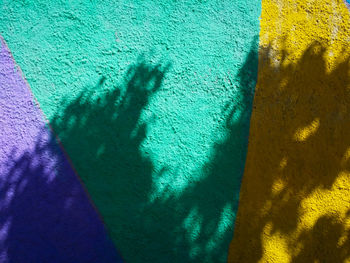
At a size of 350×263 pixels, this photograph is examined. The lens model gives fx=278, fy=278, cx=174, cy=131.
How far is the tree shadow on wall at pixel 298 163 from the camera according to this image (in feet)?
12.2

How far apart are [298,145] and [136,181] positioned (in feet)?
7.29

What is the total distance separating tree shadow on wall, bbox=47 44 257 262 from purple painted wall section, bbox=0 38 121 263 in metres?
0.22

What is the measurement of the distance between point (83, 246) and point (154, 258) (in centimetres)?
93

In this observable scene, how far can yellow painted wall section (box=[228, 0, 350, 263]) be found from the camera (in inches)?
146

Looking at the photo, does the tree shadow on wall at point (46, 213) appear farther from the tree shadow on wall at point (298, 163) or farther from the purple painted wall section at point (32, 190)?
the tree shadow on wall at point (298, 163)

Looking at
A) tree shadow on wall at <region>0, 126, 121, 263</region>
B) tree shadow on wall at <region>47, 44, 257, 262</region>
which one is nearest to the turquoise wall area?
tree shadow on wall at <region>47, 44, 257, 262</region>

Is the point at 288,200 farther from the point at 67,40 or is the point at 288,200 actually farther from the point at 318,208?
the point at 67,40

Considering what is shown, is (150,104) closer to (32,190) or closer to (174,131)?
(174,131)

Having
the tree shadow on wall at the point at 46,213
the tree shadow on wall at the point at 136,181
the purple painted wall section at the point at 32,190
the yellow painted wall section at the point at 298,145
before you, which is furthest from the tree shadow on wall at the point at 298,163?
the purple painted wall section at the point at 32,190

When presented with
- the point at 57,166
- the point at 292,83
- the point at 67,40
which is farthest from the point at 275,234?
the point at 67,40

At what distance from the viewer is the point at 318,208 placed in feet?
12.4

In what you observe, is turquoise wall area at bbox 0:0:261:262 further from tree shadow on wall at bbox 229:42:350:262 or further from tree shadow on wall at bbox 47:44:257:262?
tree shadow on wall at bbox 229:42:350:262

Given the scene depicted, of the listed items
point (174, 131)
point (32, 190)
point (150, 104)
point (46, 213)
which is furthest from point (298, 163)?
point (32, 190)

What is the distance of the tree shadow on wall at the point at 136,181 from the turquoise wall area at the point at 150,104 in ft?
0.04
